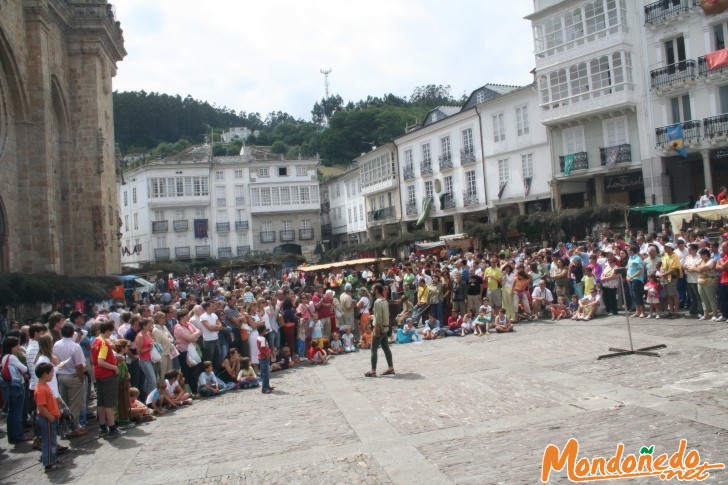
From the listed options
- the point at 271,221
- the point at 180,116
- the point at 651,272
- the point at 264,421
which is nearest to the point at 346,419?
the point at 264,421

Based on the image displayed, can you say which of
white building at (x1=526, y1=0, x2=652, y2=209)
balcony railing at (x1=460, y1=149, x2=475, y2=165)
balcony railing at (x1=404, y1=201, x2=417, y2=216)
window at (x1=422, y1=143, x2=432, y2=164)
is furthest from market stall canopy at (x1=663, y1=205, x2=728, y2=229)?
balcony railing at (x1=404, y1=201, x2=417, y2=216)

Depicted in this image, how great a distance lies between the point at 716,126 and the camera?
2555cm

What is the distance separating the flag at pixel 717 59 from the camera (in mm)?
24750

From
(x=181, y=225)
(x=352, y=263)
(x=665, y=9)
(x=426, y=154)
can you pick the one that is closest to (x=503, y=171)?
(x=426, y=154)

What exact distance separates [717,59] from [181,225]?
4872 cm

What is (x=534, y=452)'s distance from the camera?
644 centimetres

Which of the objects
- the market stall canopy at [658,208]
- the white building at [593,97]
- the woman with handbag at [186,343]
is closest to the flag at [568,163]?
the white building at [593,97]

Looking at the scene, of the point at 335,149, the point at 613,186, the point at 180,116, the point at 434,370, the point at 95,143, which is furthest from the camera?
the point at 180,116

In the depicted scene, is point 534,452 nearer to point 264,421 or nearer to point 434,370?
point 264,421

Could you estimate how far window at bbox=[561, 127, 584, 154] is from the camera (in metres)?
31.3

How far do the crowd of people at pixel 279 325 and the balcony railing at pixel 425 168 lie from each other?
22.5 m

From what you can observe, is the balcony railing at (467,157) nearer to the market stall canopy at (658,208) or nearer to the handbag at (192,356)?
the market stall canopy at (658,208)

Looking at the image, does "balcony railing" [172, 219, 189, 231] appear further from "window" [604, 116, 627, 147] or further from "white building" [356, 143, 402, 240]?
"window" [604, 116, 627, 147]

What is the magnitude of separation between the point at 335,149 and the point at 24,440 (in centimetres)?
8231
